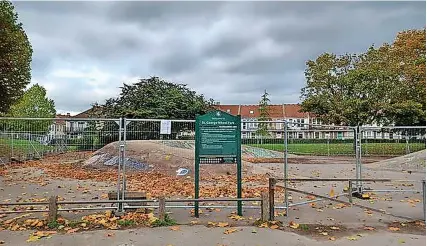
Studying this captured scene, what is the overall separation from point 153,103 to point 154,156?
2186cm

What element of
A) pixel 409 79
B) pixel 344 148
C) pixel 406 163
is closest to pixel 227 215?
pixel 344 148

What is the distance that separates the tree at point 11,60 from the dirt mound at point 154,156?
6.35m

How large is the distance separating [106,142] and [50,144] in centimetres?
167

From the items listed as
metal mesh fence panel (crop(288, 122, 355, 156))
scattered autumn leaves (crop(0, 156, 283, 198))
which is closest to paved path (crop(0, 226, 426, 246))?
scattered autumn leaves (crop(0, 156, 283, 198))

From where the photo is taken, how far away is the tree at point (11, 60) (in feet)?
51.9

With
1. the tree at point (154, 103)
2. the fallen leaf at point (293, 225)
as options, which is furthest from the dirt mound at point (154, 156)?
the tree at point (154, 103)

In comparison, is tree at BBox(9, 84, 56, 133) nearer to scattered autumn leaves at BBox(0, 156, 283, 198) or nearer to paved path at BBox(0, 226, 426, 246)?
scattered autumn leaves at BBox(0, 156, 283, 198)

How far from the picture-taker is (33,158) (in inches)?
492

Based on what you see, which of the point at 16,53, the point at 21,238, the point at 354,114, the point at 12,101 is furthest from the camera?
the point at 354,114

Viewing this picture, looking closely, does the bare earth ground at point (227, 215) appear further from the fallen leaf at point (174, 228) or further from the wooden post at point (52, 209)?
the wooden post at point (52, 209)

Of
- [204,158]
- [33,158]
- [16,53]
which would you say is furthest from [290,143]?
[16,53]

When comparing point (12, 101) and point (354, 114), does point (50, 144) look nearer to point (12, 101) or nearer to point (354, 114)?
point (12, 101)

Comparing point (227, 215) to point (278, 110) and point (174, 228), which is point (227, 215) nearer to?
point (174, 228)

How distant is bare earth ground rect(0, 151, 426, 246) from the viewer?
6.04 meters
